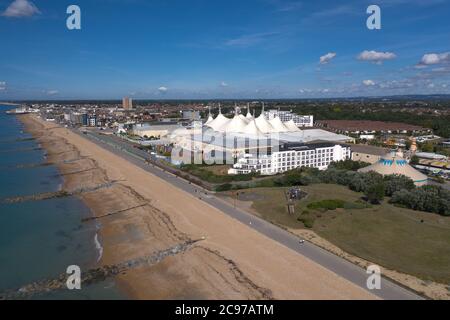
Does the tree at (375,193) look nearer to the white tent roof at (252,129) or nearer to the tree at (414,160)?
the tree at (414,160)

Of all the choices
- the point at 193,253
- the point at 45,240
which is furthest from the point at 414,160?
the point at 45,240

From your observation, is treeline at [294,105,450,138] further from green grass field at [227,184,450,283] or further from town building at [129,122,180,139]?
green grass field at [227,184,450,283]

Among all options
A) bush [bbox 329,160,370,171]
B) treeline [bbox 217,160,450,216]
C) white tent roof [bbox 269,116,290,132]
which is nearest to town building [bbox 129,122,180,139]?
white tent roof [bbox 269,116,290,132]

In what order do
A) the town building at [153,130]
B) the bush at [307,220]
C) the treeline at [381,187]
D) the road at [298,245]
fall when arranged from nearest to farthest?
the road at [298,245] < the bush at [307,220] < the treeline at [381,187] < the town building at [153,130]

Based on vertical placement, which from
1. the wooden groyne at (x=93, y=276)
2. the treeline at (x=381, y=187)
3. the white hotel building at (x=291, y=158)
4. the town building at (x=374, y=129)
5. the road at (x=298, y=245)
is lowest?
the wooden groyne at (x=93, y=276)

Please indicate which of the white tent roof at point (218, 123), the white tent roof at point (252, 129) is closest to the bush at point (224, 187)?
the white tent roof at point (252, 129)

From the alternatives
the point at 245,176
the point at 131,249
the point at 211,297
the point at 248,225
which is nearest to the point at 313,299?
the point at 211,297
